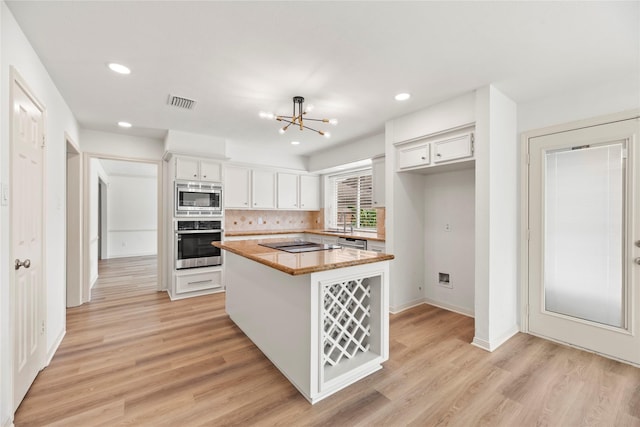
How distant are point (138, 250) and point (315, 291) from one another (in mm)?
8172

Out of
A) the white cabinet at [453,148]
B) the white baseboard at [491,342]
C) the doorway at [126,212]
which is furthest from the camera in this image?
the doorway at [126,212]

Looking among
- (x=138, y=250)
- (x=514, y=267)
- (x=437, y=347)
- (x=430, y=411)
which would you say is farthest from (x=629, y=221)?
(x=138, y=250)

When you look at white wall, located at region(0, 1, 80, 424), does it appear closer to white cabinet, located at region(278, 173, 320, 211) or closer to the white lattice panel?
the white lattice panel

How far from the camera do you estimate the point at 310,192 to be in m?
5.87

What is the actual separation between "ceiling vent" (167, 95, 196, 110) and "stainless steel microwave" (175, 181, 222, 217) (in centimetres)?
131

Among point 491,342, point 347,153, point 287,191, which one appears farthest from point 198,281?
point 491,342

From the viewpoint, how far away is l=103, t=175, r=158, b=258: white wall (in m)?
7.77

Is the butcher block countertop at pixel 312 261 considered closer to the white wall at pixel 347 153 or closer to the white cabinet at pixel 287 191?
the white wall at pixel 347 153

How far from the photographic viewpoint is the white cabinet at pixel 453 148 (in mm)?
2818

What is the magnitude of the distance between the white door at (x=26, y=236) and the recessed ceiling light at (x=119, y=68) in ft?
1.93

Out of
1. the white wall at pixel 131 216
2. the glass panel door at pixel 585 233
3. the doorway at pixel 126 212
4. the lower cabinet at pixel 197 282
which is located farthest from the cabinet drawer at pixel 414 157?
the white wall at pixel 131 216

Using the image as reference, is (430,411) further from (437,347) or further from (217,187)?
(217,187)

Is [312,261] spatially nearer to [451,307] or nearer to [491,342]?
[491,342]

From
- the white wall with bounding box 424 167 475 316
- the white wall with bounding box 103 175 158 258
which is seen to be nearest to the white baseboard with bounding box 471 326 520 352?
the white wall with bounding box 424 167 475 316
